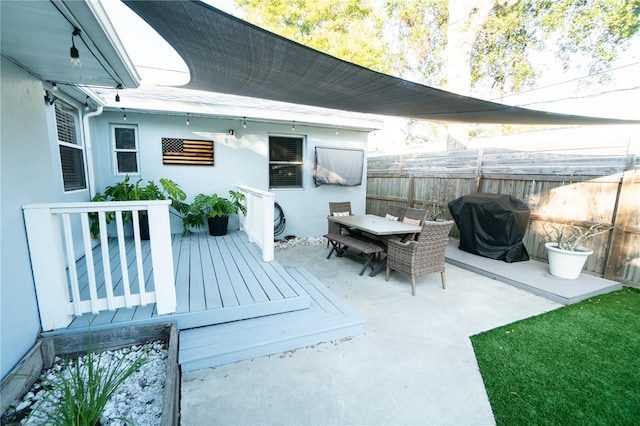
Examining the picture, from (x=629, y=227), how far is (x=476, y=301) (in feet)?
8.29

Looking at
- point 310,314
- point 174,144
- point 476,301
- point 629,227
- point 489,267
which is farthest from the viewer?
point 174,144

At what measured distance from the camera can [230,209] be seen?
5371 mm

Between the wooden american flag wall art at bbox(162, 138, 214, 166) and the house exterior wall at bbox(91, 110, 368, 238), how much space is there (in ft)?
0.28

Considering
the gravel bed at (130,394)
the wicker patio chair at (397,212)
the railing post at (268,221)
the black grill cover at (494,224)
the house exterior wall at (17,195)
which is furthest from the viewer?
the wicker patio chair at (397,212)

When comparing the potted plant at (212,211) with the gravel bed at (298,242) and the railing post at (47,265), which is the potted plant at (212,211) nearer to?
the gravel bed at (298,242)

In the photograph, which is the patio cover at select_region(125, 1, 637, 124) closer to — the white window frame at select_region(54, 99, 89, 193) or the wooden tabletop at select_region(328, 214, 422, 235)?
the wooden tabletop at select_region(328, 214, 422, 235)

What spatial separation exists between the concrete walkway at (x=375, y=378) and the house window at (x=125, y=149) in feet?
14.6

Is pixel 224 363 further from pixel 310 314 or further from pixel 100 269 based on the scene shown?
pixel 100 269

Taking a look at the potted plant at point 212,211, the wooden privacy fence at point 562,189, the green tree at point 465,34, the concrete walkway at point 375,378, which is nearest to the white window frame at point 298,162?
the potted plant at point 212,211

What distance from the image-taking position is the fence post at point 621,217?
3.86 m

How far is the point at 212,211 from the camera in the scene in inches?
207

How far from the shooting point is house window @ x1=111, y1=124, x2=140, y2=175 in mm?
5070

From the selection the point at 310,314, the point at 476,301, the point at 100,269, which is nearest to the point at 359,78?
the point at 310,314

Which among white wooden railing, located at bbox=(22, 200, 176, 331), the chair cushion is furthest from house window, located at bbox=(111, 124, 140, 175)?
the chair cushion
